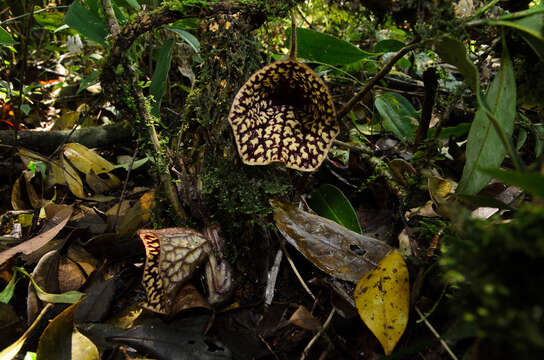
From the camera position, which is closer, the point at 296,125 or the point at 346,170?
the point at 296,125

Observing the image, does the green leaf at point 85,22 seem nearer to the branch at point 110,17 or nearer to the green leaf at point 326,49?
the branch at point 110,17

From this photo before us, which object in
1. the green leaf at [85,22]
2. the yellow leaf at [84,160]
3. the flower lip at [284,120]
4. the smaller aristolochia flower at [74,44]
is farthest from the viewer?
the smaller aristolochia flower at [74,44]

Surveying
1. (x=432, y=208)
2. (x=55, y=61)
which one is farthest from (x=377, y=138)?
(x=55, y=61)

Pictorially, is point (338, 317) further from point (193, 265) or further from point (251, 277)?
point (193, 265)

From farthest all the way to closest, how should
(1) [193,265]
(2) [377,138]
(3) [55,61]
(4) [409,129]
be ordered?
1. (3) [55,61]
2. (2) [377,138]
3. (4) [409,129]
4. (1) [193,265]

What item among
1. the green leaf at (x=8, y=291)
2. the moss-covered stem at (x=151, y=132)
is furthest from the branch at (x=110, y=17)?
the green leaf at (x=8, y=291)

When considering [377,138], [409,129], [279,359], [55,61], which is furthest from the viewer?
[55,61]

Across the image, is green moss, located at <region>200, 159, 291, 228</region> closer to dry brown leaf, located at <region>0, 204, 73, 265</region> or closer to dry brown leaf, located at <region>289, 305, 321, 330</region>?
dry brown leaf, located at <region>289, 305, 321, 330</region>
